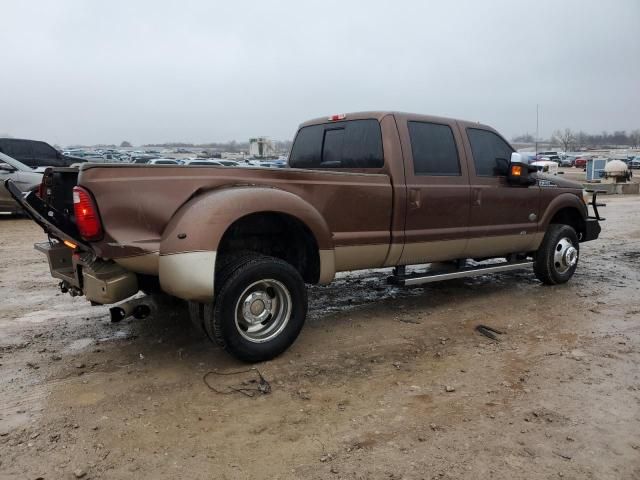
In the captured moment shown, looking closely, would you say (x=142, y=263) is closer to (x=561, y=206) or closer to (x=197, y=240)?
(x=197, y=240)

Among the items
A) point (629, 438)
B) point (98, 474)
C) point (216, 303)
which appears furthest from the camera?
point (216, 303)

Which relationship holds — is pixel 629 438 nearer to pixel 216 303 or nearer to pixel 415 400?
pixel 415 400

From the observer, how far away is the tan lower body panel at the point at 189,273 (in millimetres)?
3510

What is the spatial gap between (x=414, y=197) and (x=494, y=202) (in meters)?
1.27

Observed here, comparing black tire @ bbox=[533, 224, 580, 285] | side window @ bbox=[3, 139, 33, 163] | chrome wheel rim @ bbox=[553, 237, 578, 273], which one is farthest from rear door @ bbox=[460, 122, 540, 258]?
side window @ bbox=[3, 139, 33, 163]

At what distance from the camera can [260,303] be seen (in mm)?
3988

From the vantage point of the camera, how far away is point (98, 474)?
262 centimetres

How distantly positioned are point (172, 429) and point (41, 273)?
16.0 ft

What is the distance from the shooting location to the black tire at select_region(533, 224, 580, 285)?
20.9ft

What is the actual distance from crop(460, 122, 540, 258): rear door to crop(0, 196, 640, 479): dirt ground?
2.43 feet

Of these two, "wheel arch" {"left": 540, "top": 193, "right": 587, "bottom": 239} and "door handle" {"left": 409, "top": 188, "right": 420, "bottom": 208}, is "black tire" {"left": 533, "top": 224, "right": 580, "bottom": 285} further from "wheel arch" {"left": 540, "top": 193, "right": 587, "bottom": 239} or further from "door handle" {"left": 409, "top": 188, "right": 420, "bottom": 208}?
"door handle" {"left": 409, "top": 188, "right": 420, "bottom": 208}

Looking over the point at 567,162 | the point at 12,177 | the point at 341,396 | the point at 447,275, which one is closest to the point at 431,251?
the point at 447,275

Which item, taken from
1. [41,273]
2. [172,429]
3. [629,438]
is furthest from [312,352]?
[41,273]

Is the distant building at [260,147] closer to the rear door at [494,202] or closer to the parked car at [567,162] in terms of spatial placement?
the parked car at [567,162]
